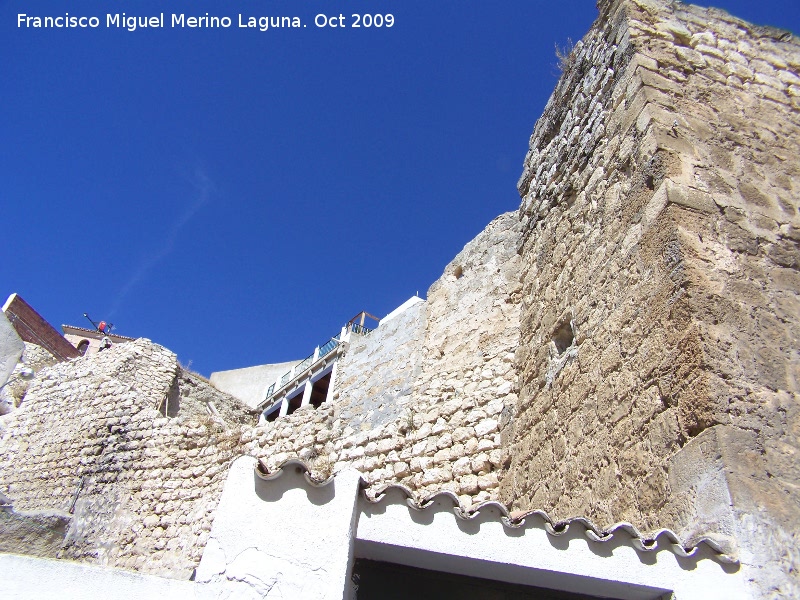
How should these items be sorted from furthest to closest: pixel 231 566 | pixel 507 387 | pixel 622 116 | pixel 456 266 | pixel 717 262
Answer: pixel 456 266
pixel 507 387
pixel 622 116
pixel 717 262
pixel 231 566

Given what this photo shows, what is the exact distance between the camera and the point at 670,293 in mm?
3406

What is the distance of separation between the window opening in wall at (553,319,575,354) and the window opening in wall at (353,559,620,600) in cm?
213

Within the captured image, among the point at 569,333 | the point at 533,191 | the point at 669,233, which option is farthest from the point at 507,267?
the point at 669,233

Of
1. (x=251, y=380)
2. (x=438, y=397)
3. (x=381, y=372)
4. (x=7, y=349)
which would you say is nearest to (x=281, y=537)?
(x=7, y=349)

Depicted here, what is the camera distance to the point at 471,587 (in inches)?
124

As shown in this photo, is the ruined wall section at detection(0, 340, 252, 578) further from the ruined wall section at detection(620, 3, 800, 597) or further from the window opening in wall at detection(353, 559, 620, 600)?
the ruined wall section at detection(620, 3, 800, 597)

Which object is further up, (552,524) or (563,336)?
(563,336)

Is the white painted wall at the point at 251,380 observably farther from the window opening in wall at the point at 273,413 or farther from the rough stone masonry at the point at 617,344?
the rough stone masonry at the point at 617,344

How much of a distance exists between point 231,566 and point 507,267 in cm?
497

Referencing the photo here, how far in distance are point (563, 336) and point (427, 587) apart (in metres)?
2.43

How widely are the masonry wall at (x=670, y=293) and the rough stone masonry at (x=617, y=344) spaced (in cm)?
1

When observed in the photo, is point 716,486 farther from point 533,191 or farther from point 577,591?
point 533,191

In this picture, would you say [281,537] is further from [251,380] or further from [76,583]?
[251,380]

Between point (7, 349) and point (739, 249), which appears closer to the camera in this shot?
point (739, 249)
